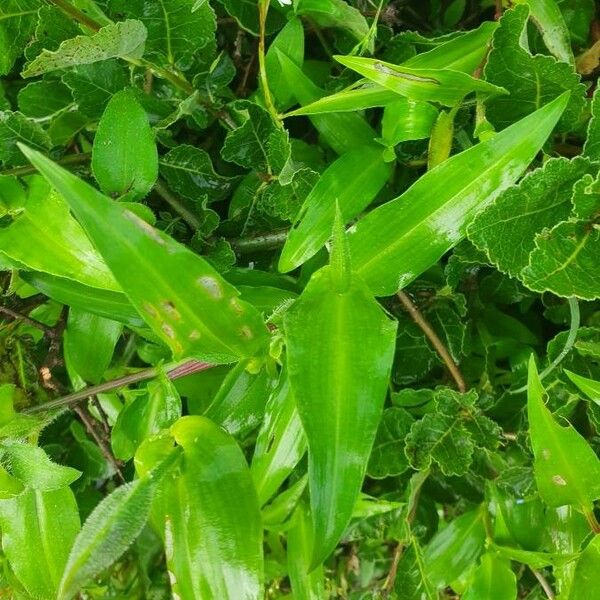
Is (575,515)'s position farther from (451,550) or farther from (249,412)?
(249,412)

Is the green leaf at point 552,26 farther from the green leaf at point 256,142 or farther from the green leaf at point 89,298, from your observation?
the green leaf at point 89,298

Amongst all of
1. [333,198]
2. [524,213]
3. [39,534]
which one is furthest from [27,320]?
[524,213]

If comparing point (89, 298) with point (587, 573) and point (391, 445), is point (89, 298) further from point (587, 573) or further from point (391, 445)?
point (587, 573)

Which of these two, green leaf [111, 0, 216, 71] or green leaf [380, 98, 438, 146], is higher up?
green leaf [111, 0, 216, 71]

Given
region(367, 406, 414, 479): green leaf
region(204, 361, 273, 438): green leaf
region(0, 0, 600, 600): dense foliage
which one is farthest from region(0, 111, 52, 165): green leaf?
region(367, 406, 414, 479): green leaf

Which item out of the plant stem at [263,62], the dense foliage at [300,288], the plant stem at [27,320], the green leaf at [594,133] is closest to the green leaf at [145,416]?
the dense foliage at [300,288]

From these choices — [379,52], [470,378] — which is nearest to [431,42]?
[379,52]

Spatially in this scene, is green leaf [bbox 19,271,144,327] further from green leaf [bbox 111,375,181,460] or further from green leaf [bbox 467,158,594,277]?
green leaf [bbox 467,158,594,277]

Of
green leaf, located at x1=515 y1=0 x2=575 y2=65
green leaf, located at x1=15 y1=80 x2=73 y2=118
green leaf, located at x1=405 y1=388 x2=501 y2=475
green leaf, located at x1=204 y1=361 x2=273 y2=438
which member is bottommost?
green leaf, located at x1=405 y1=388 x2=501 y2=475
